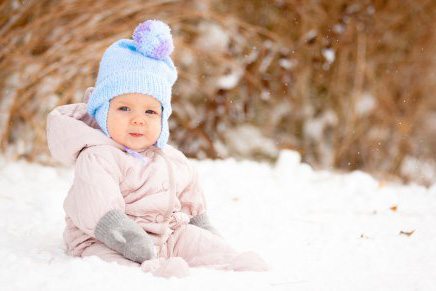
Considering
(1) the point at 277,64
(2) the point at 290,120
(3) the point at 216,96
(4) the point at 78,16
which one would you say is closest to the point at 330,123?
(2) the point at 290,120

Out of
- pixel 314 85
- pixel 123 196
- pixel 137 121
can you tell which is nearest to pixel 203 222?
pixel 123 196

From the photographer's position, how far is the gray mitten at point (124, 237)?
1.85 meters

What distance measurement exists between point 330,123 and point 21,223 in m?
2.95

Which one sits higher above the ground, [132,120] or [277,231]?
[132,120]

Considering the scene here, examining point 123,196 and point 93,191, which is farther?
point 123,196

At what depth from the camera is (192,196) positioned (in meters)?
2.23

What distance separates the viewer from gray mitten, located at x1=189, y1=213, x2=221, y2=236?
7.32 feet

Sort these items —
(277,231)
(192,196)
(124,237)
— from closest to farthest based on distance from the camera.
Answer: (124,237) < (192,196) < (277,231)

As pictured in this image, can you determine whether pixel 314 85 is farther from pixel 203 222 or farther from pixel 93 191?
pixel 93 191

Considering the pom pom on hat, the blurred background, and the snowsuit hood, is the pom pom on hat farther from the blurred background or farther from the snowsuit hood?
the blurred background

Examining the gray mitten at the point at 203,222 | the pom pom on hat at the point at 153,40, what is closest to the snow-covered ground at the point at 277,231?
the gray mitten at the point at 203,222

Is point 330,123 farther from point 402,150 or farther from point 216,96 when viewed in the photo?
point 216,96

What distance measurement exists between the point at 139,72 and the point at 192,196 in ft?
1.58

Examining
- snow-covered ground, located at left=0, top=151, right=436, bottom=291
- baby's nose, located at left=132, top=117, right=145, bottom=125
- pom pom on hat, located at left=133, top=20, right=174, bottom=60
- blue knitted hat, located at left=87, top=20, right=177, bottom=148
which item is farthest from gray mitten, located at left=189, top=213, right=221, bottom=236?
pom pom on hat, located at left=133, top=20, right=174, bottom=60
